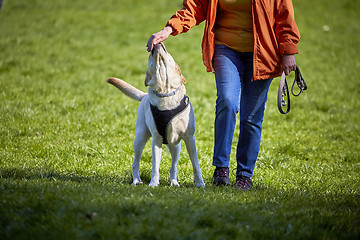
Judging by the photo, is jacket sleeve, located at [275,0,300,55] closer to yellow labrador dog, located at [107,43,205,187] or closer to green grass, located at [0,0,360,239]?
yellow labrador dog, located at [107,43,205,187]

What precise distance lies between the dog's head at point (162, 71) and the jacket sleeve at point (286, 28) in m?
1.16

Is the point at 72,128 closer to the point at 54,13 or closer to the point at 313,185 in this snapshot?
the point at 313,185

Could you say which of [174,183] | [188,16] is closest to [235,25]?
[188,16]

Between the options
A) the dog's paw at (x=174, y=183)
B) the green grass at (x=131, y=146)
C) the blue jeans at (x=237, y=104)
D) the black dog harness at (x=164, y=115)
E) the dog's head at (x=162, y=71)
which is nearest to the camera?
the green grass at (x=131, y=146)

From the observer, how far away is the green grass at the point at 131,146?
338 centimetres

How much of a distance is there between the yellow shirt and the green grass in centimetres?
155

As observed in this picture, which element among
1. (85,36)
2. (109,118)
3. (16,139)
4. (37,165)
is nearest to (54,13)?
(85,36)

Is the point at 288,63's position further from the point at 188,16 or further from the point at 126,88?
the point at 126,88

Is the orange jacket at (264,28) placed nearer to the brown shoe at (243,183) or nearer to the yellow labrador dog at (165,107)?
the yellow labrador dog at (165,107)

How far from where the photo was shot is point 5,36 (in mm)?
14516

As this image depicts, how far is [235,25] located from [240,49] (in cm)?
26

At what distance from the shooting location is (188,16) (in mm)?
4441

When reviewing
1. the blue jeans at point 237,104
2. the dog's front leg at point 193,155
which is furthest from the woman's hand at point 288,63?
the dog's front leg at point 193,155

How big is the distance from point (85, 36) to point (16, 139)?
9.31m
